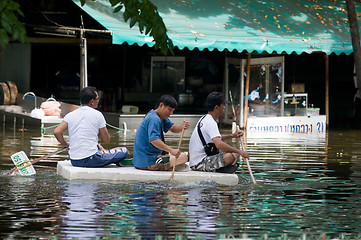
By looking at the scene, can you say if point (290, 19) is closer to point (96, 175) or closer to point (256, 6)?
point (256, 6)

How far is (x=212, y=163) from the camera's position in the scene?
1038cm

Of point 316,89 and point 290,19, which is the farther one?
point 316,89

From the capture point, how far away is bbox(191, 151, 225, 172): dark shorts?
408 inches

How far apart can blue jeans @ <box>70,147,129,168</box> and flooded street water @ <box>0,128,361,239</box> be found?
1.24 ft

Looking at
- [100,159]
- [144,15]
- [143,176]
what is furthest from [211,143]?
[144,15]

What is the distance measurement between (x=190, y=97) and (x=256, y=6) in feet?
19.5

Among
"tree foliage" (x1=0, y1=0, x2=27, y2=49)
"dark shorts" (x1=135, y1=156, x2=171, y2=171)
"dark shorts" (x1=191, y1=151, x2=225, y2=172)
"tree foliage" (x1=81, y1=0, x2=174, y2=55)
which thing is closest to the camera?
"tree foliage" (x1=0, y1=0, x2=27, y2=49)

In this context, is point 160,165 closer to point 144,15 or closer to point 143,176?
point 143,176

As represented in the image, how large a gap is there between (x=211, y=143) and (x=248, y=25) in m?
10.2

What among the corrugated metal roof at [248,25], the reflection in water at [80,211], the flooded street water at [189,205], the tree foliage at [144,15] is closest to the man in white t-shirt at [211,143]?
the flooded street water at [189,205]

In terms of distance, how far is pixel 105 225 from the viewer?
7.36m

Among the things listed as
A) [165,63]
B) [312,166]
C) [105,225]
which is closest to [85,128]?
[105,225]

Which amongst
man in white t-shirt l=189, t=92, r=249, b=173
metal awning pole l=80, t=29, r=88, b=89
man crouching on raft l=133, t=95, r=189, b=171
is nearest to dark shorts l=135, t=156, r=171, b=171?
man crouching on raft l=133, t=95, r=189, b=171

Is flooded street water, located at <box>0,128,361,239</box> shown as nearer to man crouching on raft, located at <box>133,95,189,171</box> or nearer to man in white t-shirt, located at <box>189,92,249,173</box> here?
man in white t-shirt, located at <box>189,92,249,173</box>
